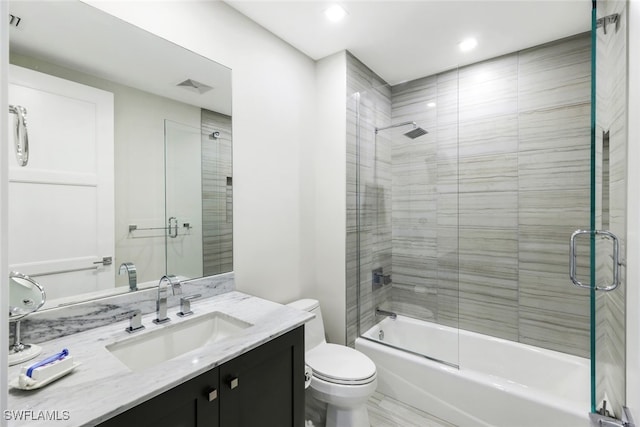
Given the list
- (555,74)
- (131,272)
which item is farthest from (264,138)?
(555,74)

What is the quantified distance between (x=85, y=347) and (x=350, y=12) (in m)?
2.22

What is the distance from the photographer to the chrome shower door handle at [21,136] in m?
1.11

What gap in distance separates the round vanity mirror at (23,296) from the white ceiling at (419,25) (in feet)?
5.81

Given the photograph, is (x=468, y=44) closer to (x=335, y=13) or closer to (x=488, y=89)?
(x=488, y=89)

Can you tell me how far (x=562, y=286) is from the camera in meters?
2.20

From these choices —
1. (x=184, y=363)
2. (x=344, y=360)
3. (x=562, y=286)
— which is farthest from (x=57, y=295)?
(x=562, y=286)

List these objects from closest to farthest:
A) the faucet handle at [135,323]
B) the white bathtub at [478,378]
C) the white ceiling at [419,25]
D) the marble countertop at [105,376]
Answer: the marble countertop at [105,376] → the faucet handle at [135,323] → the white bathtub at [478,378] → the white ceiling at [419,25]

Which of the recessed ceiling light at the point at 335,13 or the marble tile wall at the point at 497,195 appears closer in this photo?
the recessed ceiling light at the point at 335,13

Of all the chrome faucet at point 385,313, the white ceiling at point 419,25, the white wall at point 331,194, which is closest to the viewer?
the white ceiling at point 419,25

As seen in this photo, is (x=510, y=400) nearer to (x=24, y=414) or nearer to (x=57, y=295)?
(x=24, y=414)

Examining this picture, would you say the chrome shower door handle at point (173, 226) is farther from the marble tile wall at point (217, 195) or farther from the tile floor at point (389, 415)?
the tile floor at point (389, 415)

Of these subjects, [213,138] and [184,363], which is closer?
[184,363]

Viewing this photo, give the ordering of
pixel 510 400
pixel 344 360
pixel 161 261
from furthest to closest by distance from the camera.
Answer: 1. pixel 344 360
2. pixel 510 400
3. pixel 161 261

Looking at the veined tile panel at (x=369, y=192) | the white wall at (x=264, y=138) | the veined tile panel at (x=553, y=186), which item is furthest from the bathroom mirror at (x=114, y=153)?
the veined tile panel at (x=553, y=186)
